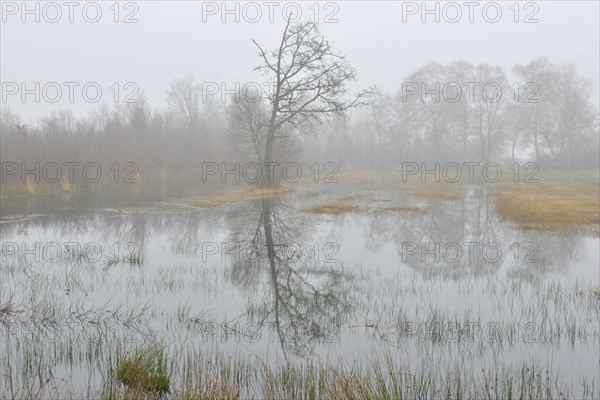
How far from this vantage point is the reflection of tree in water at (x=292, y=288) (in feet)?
21.3

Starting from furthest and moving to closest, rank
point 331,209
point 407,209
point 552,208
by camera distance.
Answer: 1. point 331,209
2. point 407,209
3. point 552,208

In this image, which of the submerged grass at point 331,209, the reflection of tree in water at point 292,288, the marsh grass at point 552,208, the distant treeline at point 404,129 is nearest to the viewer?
the reflection of tree in water at point 292,288

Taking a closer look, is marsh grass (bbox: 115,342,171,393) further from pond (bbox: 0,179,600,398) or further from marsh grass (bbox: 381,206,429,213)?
marsh grass (bbox: 381,206,429,213)

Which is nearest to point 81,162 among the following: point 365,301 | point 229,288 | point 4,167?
point 4,167

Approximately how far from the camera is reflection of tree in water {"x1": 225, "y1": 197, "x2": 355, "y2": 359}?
256 inches

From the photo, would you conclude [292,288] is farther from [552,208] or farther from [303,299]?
[552,208]

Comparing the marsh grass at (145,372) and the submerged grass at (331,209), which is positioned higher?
the submerged grass at (331,209)

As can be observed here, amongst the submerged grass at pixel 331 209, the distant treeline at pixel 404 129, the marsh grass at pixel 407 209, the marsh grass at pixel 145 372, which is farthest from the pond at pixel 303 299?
the distant treeline at pixel 404 129

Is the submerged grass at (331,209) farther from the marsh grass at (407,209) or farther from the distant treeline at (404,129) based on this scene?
the distant treeline at (404,129)

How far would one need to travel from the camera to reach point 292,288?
861 cm

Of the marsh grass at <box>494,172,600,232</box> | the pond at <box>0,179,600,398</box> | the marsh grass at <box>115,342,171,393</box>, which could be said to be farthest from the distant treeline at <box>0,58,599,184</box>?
the marsh grass at <box>115,342,171,393</box>

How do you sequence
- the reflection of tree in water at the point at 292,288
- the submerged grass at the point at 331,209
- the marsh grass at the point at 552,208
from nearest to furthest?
the reflection of tree in water at the point at 292,288
the marsh grass at the point at 552,208
the submerged grass at the point at 331,209

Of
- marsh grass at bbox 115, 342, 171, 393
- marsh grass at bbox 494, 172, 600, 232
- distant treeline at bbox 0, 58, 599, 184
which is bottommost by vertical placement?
marsh grass at bbox 115, 342, 171, 393

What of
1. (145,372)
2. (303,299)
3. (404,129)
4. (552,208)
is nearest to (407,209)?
(552,208)
